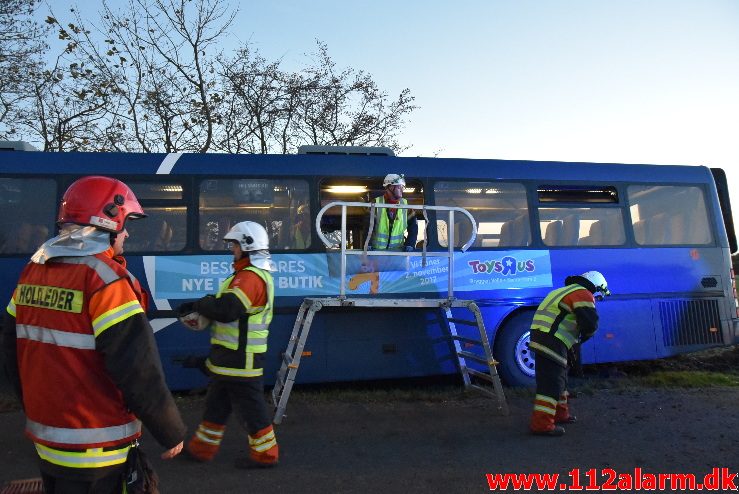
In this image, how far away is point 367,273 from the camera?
23.3 feet

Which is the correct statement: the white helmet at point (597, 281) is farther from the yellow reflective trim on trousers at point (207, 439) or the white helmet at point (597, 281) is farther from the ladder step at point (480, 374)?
the yellow reflective trim on trousers at point (207, 439)

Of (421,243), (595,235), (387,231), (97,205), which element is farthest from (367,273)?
(97,205)

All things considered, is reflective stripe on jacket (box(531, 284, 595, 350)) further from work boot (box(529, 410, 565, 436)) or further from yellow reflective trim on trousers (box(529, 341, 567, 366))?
work boot (box(529, 410, 565, 436))

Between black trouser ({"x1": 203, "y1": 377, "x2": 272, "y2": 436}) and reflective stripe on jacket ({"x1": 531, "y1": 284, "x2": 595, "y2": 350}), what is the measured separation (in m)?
2.86

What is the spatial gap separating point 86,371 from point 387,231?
4834 millimetres

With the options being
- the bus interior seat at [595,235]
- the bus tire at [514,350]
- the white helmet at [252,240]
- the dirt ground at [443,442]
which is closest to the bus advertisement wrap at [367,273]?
the bus tire at [514,350]

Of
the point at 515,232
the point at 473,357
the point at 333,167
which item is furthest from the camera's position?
the point at 515,232

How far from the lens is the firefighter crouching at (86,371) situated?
2154 mm

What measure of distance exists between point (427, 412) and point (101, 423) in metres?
4.74

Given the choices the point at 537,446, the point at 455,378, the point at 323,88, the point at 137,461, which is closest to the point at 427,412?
the point at 537,446

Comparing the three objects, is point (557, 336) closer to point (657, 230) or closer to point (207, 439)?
point (207, 439)

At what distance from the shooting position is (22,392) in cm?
238

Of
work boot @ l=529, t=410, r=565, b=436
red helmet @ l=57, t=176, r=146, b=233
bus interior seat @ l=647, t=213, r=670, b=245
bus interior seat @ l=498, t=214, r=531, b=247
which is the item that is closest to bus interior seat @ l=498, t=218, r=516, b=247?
bus interior seat @ l=498, t=214, r=531, b=247

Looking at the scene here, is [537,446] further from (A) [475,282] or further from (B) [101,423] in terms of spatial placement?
(B) [101,423]
